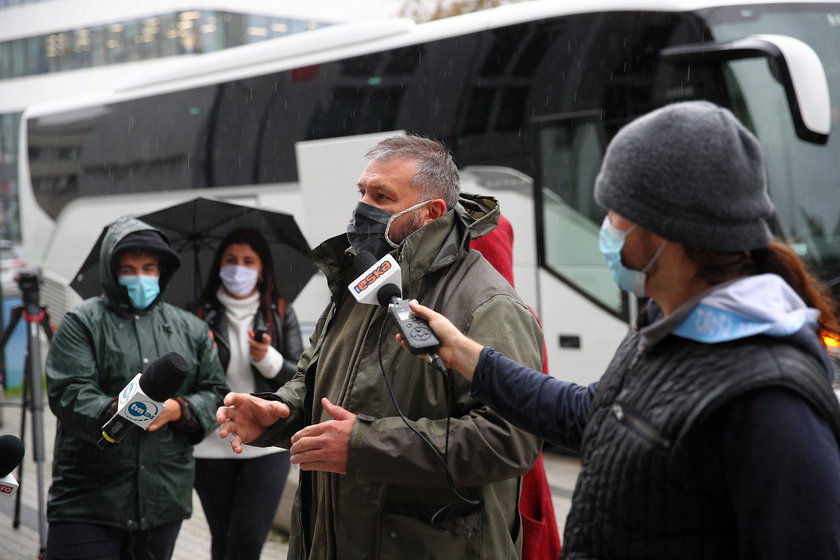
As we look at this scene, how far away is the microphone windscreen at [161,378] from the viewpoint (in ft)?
9.75

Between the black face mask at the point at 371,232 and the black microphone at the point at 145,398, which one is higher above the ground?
the black face mask at the point at 371,232

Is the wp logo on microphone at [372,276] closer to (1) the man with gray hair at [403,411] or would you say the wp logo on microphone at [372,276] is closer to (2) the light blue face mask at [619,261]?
(1) the man with gray hair at [403,411]

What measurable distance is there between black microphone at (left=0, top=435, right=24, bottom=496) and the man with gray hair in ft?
1.72

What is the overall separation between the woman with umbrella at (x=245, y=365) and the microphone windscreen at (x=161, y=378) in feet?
4.89

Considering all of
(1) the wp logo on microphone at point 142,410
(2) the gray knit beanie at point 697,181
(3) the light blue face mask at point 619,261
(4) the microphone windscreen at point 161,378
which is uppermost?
(2) the gray knit beanie at point 697,181

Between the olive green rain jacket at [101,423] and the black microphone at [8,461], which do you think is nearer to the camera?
the black microphone at [8,461]

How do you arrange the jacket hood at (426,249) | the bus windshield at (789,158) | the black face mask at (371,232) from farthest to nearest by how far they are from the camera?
the bus windshield at (789,158) → the black face mask at (371,232) → the jacket hood at (426,249)

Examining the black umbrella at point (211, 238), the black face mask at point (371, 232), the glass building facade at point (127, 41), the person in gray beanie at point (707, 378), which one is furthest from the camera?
the glass building facade at point (127, 41)

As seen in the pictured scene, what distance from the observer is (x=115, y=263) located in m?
4.12

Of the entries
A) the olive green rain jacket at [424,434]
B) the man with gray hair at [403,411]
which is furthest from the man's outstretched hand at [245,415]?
the olive green rain jacket at [424,434]

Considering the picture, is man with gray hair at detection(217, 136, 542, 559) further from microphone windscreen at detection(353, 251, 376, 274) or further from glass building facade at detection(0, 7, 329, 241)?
glass building facade at detection(0, 7, 329, 241)

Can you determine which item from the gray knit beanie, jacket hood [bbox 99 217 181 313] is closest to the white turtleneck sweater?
jacket hood [bbox 99 217 181 313]

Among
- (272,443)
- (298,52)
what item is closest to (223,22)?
(298,52)

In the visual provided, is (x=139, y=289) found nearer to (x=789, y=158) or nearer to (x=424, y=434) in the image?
(x=424, y=434)
